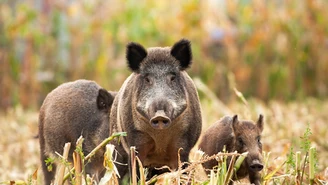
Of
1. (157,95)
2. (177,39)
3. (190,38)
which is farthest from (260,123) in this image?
(190,38)

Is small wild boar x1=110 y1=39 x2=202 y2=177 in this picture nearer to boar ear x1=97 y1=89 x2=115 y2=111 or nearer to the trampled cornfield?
boar ear x1=97 y1=89 x2=115 y2=111

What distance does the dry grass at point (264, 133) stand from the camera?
27.7 ft

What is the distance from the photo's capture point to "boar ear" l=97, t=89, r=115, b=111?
791 cm

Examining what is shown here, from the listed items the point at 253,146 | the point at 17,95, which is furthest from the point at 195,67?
the point at 253,146

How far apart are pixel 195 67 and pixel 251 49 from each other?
129cm

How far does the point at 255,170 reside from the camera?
6.81 meters

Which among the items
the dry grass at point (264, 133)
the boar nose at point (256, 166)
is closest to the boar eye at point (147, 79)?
the dry grass at point (264, 133)

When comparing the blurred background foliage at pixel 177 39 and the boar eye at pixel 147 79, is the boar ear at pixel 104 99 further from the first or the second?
the blurred background foliage at pixel 177 39

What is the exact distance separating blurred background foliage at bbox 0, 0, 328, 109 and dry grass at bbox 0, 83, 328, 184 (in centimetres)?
103

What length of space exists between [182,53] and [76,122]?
1.90m

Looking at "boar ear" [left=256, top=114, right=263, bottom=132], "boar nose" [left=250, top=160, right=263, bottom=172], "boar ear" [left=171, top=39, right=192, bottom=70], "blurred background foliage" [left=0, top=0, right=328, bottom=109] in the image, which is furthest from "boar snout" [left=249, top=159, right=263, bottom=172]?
"blurred background foliage" [left=0, top=0, right=328, bottom=109]

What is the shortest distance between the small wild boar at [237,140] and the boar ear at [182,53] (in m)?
1.04

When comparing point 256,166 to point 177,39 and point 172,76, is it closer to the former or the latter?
point 172,76

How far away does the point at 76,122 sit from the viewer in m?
8.02
